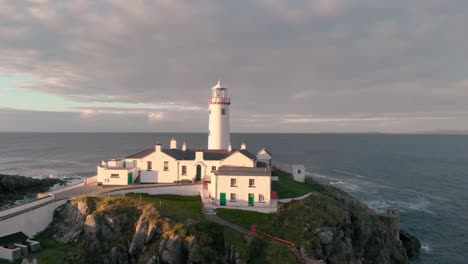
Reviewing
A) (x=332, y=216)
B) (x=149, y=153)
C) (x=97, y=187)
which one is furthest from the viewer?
(x=149, y=153)

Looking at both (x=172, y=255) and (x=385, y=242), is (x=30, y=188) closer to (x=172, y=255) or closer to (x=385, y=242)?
(x=172, y=255)

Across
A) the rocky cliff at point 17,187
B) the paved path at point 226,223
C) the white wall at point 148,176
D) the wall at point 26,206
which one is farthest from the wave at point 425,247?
the rocky cliff at point 17,187

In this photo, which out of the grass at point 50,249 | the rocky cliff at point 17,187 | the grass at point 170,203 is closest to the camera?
the grass at point 50,249

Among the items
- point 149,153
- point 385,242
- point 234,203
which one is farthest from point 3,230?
point 385,242

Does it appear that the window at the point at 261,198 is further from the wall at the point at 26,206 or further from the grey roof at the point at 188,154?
the wall at the point at 26,206

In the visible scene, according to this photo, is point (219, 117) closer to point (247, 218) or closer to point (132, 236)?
point (247, 218)

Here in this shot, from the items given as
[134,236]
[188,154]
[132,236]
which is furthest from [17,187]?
[134,236]
